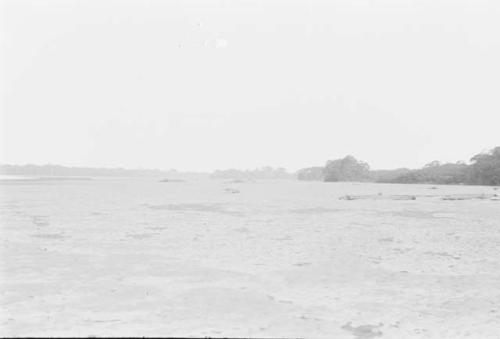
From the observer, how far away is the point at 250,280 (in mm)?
9281

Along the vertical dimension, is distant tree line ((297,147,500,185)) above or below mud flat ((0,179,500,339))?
above

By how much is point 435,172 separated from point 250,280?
68914 mm

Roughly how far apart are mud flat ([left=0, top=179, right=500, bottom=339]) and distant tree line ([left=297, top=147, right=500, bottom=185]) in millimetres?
46587

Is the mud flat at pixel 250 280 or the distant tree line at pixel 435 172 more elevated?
the distant tree line at pixel 435 172

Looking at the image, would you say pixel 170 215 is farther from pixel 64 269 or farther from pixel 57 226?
pixel 64 269

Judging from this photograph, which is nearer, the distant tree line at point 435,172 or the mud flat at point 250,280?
the mud flat at point 250,280

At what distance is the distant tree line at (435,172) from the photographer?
199ft

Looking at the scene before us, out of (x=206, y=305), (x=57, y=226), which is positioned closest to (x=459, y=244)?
(x=206, y=305)

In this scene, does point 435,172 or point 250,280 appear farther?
point 435,172

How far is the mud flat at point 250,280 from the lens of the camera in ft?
21.6

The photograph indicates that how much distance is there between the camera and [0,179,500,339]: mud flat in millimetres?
6586

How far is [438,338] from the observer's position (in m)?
6.38

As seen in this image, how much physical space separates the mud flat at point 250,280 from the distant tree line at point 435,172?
153ft

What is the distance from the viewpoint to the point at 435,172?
73.8 metres
